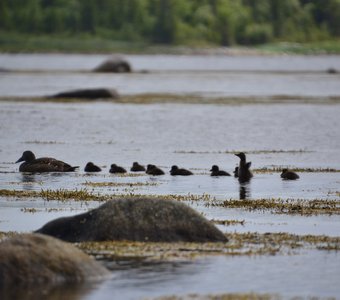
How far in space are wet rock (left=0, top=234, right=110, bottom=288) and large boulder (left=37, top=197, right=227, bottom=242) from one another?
2552mm

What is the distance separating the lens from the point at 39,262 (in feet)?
57.8

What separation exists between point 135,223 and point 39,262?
10.7 ft

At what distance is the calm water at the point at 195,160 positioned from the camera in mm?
18391

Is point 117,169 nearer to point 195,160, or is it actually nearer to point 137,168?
point 137,168

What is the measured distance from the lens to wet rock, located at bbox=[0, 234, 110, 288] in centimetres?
1752

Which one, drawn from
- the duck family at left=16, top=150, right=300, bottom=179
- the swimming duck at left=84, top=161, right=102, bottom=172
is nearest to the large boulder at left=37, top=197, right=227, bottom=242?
the duck family at left=16, top=150, right=300, bottom=179

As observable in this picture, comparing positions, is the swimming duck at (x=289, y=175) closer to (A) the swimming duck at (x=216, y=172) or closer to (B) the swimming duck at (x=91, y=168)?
(A) the swimming duck at (x=216, y=172)

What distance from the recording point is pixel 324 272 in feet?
62.1

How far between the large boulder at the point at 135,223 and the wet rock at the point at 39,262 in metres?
2.55

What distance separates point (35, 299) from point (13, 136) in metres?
29.3

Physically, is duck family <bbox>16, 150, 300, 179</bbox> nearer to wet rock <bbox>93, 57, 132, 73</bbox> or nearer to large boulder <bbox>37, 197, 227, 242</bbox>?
large boulder <bbox>37, 197, 227, 242</bbox>

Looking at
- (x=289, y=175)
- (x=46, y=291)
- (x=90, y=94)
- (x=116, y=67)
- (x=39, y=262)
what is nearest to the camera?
(x=46, y=291)

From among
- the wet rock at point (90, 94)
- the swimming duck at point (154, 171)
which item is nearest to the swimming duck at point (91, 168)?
the swimming duck at point (154, 171)

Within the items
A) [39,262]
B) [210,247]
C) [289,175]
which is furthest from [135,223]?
[289,175]
